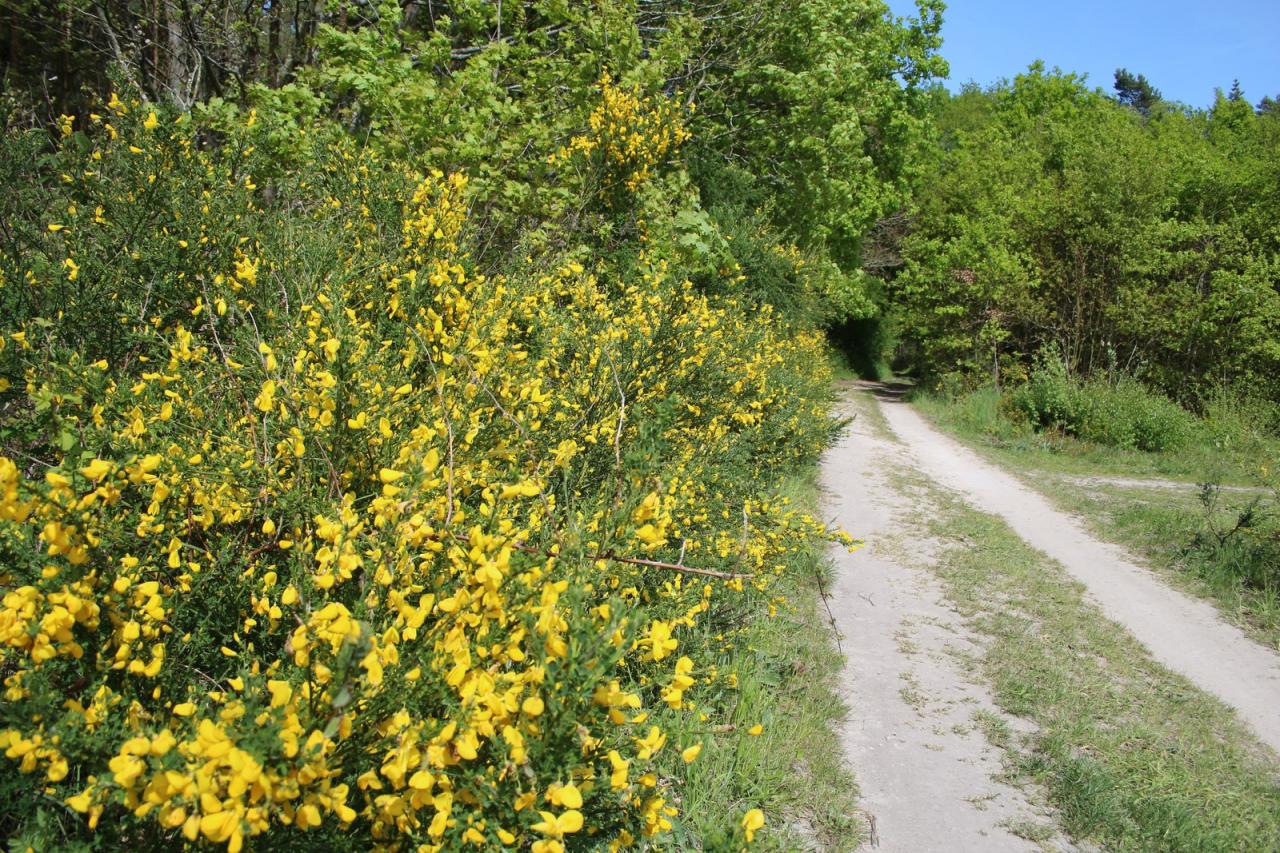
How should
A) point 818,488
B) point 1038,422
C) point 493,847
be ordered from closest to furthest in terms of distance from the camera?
point 493,847
point 818,488
point 1038,422

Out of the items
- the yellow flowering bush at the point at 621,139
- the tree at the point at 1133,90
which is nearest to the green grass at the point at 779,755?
the yellow flowering bush at the point at 621,139

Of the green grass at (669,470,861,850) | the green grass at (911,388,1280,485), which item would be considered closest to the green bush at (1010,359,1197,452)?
the green grass at (911,388,1280,485)

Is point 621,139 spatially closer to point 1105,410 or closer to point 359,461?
point 359,461

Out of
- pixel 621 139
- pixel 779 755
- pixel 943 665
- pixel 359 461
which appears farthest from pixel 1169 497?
pixel 359 461

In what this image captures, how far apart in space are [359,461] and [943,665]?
156 inches

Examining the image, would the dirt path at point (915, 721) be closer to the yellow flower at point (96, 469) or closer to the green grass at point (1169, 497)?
the green grass at point (1169, 497)

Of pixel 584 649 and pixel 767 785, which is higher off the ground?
pixel 584 649

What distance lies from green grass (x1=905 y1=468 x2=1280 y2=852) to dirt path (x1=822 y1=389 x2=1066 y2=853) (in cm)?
17

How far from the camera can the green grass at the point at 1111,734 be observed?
A: 339 cm

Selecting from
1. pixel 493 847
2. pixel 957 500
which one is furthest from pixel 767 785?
pixel 957 500

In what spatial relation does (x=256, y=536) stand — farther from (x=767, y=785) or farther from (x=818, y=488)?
(x=818, y=488)

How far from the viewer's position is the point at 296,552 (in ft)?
5.85

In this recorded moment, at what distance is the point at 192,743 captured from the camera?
120 cm

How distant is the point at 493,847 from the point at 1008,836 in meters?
2.64
